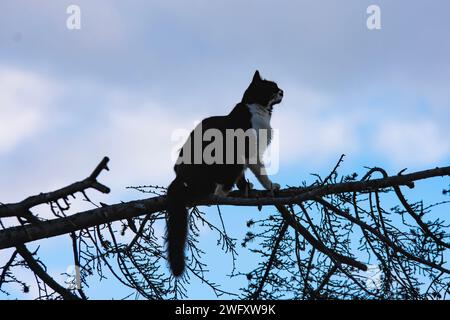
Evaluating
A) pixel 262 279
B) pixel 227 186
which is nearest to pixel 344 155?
pixel 262 279

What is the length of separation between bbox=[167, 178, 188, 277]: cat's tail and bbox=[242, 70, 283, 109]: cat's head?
87.4 inches

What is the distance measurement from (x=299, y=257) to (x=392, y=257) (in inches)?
30.8

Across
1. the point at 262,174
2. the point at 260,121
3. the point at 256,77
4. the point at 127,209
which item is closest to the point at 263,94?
the point at 256,77

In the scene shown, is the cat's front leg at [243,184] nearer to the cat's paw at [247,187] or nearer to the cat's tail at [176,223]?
the cat's paw at [247,187]

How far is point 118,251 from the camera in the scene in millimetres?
Result: 5477

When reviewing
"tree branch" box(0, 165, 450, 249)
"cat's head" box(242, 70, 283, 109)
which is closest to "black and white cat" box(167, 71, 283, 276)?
"cat's head" box(242, 70, 283, 109)

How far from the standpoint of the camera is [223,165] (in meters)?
6.71

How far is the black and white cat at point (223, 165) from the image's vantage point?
5.95 metres

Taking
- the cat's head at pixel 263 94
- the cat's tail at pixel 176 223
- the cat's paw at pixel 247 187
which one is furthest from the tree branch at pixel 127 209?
the cat's head at pixel 263 94

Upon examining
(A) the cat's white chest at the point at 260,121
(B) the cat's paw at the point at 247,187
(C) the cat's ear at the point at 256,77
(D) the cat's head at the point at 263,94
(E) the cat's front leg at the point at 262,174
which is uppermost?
(C) the cat's ear at the point at 256,77

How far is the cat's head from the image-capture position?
7898mm

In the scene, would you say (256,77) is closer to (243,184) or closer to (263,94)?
(263,94)

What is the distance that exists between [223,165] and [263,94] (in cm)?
156
